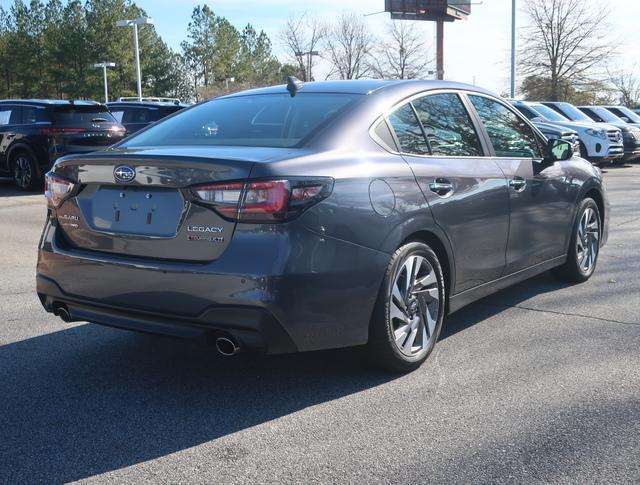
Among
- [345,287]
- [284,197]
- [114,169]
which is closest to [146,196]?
[114,169]

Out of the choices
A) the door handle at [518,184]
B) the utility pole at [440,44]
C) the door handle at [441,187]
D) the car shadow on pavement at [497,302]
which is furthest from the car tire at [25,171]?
the utility pole at [440,44]

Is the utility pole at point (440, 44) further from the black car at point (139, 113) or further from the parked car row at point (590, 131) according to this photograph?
the black car at point (139, 113)

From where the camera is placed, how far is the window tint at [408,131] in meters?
4.01

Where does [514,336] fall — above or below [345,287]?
below

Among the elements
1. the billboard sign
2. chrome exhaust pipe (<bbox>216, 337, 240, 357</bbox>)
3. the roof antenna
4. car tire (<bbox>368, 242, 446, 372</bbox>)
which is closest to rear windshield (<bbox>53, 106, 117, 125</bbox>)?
the roof antenna

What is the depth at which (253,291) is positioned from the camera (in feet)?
10.3

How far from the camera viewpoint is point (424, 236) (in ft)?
13.0

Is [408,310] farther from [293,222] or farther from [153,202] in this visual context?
[153,202]

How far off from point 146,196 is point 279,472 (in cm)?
141

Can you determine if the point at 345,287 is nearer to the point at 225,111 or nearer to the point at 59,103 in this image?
the point at 225,111

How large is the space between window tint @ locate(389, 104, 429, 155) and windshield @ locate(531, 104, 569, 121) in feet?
52.3

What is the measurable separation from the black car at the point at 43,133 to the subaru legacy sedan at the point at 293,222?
958 centimetres

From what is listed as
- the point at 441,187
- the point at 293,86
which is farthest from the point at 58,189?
the point at 441,187

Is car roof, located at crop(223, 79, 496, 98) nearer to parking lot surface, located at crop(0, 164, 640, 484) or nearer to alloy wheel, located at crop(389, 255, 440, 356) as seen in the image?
alloy wheel, located at crop(389, 255, 440, 356)
